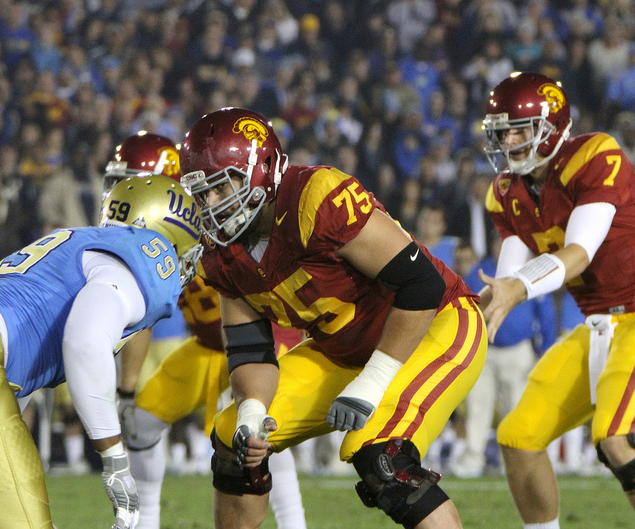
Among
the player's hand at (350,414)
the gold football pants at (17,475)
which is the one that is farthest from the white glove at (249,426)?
the gold football pants at (17,475)

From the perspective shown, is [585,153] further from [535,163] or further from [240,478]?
[240,478]

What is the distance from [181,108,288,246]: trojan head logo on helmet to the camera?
2883 millimetres

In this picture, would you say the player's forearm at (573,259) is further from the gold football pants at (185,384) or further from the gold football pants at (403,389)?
the gold football pants at (185,384)

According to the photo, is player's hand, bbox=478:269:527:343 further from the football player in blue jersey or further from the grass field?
the grass field

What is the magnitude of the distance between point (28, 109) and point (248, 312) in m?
7.24

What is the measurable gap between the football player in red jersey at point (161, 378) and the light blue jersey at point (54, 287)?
131cm

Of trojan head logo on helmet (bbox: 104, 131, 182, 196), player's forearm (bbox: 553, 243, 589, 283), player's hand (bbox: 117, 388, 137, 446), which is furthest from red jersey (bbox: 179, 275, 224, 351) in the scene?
player's forearm (bbox: 553, 243, 589, 283)

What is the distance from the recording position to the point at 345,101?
976cm

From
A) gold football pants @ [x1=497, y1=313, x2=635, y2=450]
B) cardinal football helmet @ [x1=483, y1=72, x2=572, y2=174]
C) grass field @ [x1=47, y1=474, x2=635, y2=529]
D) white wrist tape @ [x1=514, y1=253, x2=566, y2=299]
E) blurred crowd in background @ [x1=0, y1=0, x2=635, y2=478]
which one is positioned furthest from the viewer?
blurred crowd in background @ [x1=0, y1=0, x2=635, y2=478]

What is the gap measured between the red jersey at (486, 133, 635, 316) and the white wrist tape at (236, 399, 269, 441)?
1490 mm

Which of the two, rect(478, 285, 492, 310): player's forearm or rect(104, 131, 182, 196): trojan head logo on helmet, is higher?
rect(104, 131, 182, 196): trojan head logo on helmet

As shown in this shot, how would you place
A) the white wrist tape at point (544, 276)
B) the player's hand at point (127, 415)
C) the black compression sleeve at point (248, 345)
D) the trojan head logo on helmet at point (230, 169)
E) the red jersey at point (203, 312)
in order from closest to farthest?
the trojan head logo on helmet at point (230, 169) → the black compression sleeve at point (248, 345) → the white wrist tape at point (544, 276) → the player's hand at point (127, 415) → the red jersey at point (203, 312)

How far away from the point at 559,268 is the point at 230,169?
1277 mm

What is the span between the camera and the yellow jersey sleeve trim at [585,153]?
3.61 meters
